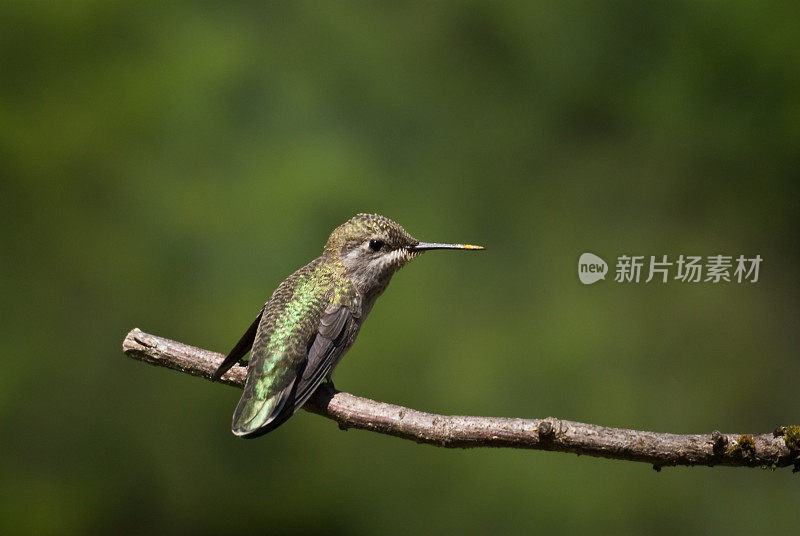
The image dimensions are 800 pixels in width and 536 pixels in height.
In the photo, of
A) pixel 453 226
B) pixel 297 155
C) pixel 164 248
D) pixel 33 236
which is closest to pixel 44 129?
pixel 33 236

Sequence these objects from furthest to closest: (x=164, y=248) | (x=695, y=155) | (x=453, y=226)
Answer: (x=695, y=155) → (x=453, y=226) → (x=164, y=248)

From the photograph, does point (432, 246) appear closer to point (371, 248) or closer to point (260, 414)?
point (371, 248)

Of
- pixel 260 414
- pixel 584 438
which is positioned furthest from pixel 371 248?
pixel 584 438

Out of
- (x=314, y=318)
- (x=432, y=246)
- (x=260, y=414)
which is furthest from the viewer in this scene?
(x=314, y=318)

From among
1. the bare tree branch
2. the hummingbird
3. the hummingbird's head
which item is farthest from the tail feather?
the hummingbird's head

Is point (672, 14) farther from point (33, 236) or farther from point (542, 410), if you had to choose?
point (33, 236)

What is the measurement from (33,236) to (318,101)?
2087mm

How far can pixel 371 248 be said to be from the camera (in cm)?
254

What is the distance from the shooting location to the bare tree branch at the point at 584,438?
2.12m

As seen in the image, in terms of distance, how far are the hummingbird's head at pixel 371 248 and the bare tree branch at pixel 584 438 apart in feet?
1.41

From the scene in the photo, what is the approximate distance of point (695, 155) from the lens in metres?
6.17

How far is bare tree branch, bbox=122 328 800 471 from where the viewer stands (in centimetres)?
212

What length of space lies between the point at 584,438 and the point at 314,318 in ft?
2.79

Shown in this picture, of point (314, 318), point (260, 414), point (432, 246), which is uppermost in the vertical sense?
point (432, 246)
